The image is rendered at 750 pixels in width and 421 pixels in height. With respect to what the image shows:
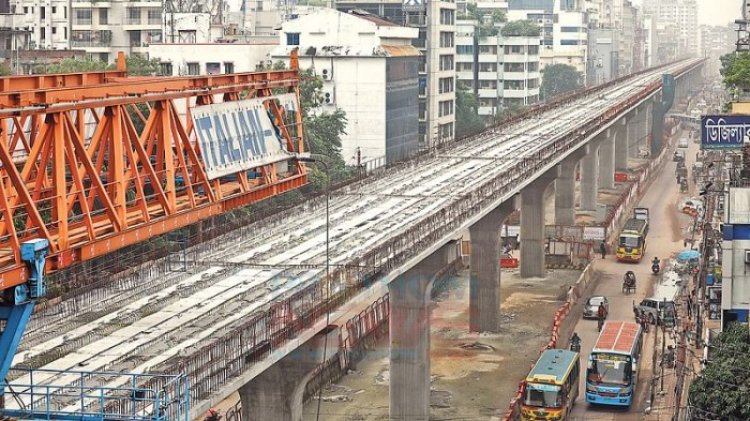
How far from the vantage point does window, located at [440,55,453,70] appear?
118494 millimetres

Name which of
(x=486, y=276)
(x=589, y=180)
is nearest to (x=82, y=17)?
(x=589, y=180)

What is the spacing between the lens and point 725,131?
188 feet

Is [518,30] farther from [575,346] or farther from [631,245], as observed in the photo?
[575,346]

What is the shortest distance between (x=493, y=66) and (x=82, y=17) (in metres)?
53.6

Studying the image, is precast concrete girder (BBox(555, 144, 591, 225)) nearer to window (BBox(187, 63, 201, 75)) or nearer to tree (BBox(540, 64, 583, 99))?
window (BBox(187, 63, 201, 75))

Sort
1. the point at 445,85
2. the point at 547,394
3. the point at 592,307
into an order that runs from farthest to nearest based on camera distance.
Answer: the point at 445,85 → the point at 592,307 → the point at 547,394

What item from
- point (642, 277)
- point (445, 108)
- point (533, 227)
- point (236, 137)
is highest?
point (236, 137)

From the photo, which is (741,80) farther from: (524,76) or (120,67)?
(524,76)

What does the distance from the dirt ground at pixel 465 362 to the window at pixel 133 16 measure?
42.7 metres

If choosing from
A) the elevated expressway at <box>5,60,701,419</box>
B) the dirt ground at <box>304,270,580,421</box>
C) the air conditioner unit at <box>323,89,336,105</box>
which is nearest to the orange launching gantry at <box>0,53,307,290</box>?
the elevated expressway at <box>5,60,701,419</box>

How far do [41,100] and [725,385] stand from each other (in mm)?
Answer: 21420

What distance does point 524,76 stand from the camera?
505ft

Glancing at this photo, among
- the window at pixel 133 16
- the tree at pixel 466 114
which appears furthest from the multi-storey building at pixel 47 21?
the tree at pixel 466 114

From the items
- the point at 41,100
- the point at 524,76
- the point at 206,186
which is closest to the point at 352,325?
the point at 206,186
